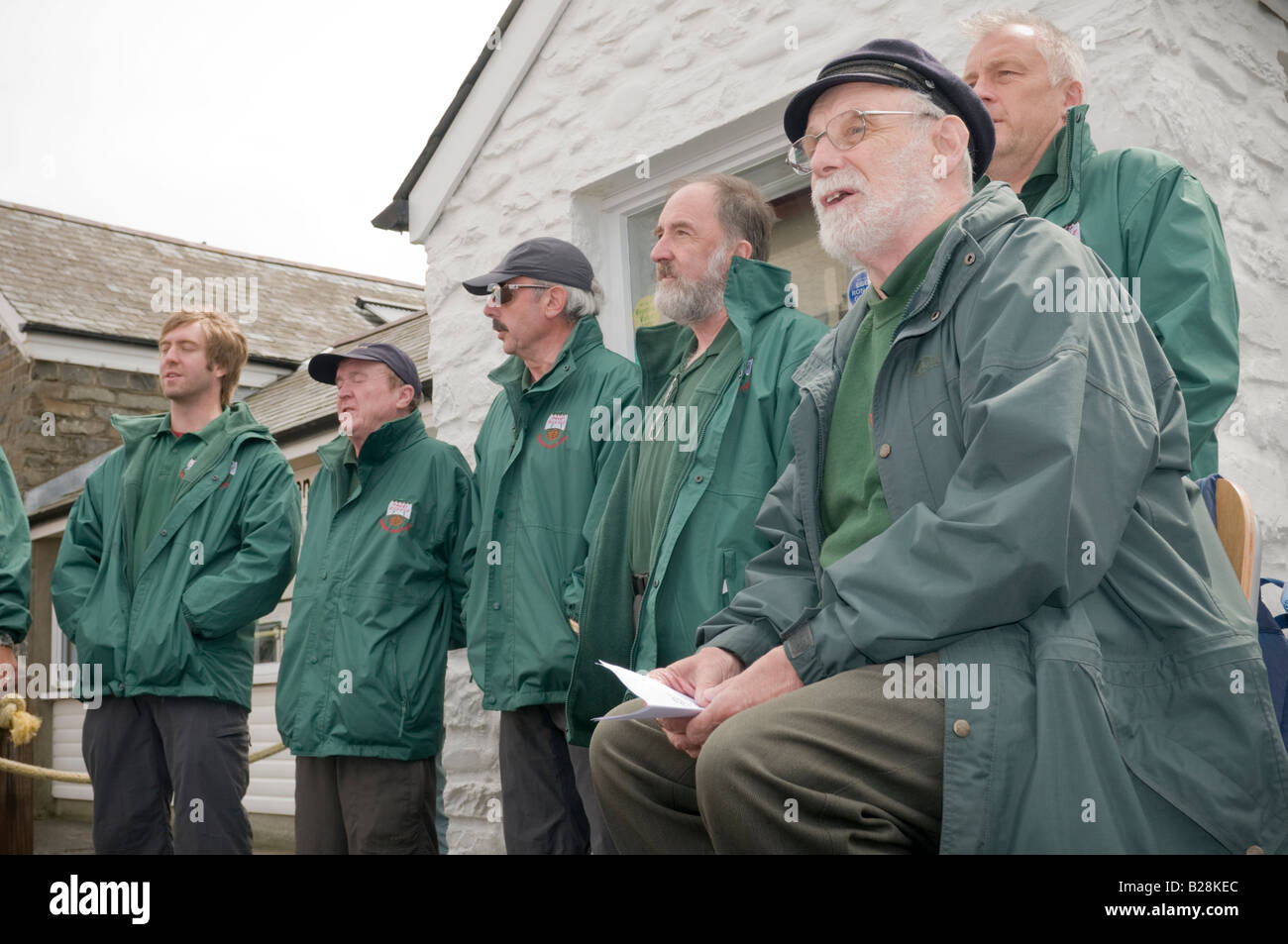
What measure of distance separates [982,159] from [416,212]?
4.61 metres

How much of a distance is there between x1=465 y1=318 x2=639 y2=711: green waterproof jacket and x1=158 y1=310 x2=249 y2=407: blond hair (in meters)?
1.56

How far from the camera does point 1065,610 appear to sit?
2.16 metres

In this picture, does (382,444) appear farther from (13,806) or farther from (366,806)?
(13,806)

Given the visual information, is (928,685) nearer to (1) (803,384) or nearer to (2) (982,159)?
(1) (803,384)

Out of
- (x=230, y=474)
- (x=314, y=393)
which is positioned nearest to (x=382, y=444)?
(x=230, y=474)

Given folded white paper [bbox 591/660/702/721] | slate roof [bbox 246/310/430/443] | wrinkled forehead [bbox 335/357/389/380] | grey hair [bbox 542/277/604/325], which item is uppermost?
slate roof [bbox 246/310/430/443]

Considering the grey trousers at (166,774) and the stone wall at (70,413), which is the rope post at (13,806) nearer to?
the grey trousers at (166,774)

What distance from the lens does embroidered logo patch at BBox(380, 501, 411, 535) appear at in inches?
191

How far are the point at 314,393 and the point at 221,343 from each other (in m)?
6.14

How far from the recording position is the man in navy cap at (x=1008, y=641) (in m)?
2.09

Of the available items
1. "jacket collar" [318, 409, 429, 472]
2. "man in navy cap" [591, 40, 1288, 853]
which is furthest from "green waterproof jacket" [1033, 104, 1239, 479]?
"jacket collar" [318, 409, 429, 472]

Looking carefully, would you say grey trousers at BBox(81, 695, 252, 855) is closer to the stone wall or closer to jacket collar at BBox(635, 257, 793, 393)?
jacket collar at BBox(635, 257, 793, 393)

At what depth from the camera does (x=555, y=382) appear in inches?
182
